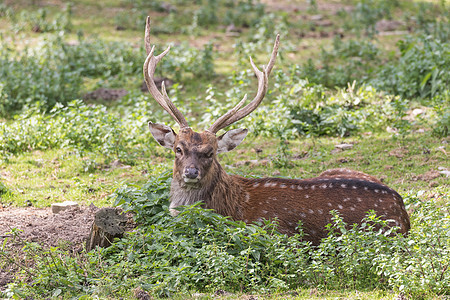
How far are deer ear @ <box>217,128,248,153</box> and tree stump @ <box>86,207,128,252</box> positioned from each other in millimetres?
1484

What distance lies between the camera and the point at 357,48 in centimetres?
1379

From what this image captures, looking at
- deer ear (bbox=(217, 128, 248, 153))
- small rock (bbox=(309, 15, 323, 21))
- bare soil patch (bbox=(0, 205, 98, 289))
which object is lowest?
bare soil patch (bbox=(0, 205, 98, 289))

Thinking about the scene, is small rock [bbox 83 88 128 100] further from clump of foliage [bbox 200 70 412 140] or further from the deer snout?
the deer snout

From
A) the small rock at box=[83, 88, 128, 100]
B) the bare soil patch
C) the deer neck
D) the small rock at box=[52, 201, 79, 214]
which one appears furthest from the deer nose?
the small rock at box=[83, 88, 128, 100]

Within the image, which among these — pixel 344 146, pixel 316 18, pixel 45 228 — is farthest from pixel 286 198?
pixel 316 18

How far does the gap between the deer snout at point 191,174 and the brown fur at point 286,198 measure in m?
0.10

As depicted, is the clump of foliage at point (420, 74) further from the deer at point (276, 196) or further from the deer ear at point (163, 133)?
the deer ear at point (163, 133)

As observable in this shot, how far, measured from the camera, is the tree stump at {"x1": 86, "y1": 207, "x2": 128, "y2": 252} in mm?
6055

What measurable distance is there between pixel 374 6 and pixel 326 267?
1281cm

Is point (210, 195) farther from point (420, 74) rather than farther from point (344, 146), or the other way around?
point (420, 74)

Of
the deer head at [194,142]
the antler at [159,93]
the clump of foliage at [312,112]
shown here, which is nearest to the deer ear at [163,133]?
the deer head at [194,142]

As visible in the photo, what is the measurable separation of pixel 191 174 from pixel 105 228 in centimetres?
103

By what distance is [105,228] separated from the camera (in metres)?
6.05

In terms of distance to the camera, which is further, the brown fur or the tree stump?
the brown fur
